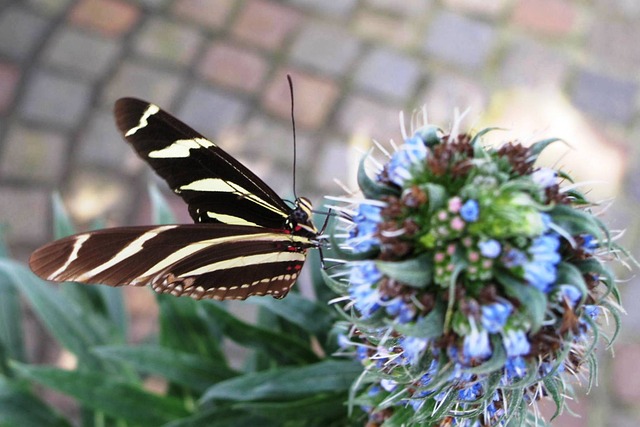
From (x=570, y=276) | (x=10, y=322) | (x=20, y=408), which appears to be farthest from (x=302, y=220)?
(x=10, y=322)

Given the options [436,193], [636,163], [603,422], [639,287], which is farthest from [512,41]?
[436,193]

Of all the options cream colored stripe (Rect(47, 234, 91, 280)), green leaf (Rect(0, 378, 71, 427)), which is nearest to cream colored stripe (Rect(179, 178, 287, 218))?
cream colored stripe (Rect(47, 234, 91, 280))

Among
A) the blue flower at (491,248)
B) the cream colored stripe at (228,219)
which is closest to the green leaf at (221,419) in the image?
the cream colored stripe at (228,219)

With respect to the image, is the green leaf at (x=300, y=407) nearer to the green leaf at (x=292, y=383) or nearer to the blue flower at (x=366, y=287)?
the green leaf at (x=292, y=383)

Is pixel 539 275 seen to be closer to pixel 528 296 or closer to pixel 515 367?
pixel 528 296

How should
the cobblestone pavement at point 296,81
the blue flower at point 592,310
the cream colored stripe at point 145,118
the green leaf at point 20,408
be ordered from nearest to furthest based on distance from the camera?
1. the blue flower at point 592,310
2. the cream colored stripe at point 145,118
3. the green leaf at point 20,408
4. the cobblestone pavement at point 296,81

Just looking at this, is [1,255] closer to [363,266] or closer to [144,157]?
[144,157]

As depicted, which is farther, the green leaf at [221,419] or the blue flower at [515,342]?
the green leaf at [221,419]

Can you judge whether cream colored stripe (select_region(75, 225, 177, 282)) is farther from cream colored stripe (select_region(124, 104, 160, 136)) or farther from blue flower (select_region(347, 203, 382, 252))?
blue flower (select_region(347, 203, 382, 252))
